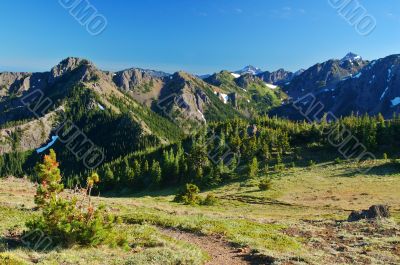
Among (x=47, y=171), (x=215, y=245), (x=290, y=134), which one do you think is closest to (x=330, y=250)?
(x=215, y=245)

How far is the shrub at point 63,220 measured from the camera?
23984 millimetres

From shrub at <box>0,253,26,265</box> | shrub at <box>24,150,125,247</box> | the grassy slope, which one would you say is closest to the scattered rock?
the grassy slope

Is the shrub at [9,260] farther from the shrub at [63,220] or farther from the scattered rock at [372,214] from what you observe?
the scattered rock at [372,214]

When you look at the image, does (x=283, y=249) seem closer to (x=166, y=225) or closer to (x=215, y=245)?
(x=215, y=245)

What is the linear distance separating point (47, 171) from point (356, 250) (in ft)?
69.9

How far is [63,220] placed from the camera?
23875 millimetres

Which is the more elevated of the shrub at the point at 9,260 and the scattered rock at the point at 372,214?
the shrub at the point at 9,260

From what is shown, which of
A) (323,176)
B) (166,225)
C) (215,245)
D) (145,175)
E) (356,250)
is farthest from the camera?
(145,175)

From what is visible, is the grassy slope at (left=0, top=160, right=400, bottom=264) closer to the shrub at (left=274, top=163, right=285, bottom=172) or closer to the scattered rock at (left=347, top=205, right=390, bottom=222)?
the scattered rock at (left=347, top=205, right=390, bottom=222)

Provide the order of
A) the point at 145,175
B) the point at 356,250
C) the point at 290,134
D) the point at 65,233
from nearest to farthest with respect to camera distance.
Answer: the point at 65,233
the point at 356,250
the point at 145,175
the point at 290,134

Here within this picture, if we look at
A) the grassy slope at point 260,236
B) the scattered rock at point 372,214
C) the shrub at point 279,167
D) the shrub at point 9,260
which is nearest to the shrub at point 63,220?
the grassy slope at point 260,236

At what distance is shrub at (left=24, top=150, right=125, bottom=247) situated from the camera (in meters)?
24.0

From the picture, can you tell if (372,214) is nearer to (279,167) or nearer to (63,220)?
(63,220)

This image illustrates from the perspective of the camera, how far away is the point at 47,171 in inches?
998
